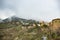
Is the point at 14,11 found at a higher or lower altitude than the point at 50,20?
higher

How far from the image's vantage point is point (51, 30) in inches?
140

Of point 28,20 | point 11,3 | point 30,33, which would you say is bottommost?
point 30,33

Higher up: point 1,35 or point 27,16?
point 27,16

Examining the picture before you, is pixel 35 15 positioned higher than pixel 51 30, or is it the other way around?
pixel 35 15

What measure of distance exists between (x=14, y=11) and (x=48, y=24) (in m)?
0.75

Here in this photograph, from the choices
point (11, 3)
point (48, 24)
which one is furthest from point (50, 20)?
point (11, 3)

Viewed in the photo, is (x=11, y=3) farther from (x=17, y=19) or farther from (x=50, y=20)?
(x=50, y=20)

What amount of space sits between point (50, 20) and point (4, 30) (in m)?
0.96

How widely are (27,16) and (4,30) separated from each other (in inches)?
21.6

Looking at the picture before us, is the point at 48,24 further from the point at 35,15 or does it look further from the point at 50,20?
the point at 35,15

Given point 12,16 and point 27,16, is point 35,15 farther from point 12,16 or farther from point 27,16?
point 12,16

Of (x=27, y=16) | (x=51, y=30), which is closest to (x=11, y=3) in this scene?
(x=27, y=16)

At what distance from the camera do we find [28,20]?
11.7 feet

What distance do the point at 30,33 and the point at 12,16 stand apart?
51 cm
